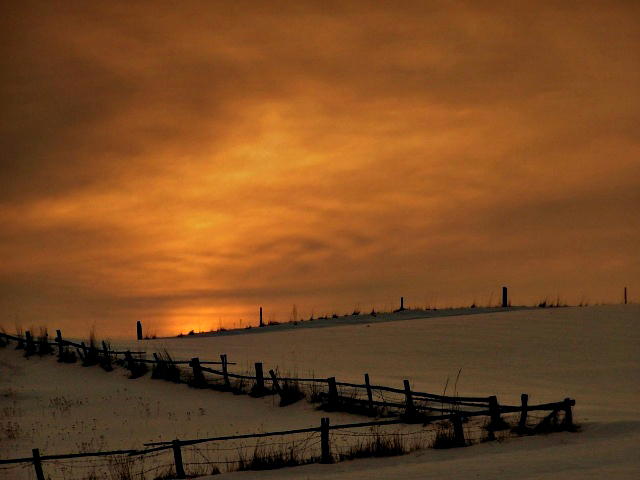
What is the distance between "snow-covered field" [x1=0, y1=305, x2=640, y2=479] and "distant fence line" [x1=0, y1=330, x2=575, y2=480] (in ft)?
1.89

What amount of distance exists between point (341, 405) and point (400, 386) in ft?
12.1

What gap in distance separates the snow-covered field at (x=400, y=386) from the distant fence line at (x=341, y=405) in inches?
22.7

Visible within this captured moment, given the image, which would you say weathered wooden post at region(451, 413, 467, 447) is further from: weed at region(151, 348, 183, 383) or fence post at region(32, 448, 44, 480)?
weed at region(151, 348, 183, 383)

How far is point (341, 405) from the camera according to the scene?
25469 millimetres

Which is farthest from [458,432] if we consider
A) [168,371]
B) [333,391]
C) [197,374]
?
[168,371]

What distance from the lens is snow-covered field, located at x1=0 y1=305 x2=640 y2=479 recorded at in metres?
16.5

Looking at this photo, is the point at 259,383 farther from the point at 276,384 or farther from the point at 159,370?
the point at 159,370

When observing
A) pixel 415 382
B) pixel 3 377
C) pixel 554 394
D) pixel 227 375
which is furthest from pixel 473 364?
pixel 3 377

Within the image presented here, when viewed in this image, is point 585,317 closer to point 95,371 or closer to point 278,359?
point 278,359

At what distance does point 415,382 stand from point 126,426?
33.5ft

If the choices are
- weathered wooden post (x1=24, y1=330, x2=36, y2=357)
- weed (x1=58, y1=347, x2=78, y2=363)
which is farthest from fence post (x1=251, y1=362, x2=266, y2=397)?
weathered wooden post (x1=24, y1=330, x2=36, y2=357)

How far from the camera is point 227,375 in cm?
3131

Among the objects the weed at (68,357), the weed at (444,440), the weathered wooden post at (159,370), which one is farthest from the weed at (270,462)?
the weed at (68,357)

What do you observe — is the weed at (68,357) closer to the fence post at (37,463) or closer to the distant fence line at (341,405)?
the distant fence line at (341,405)
